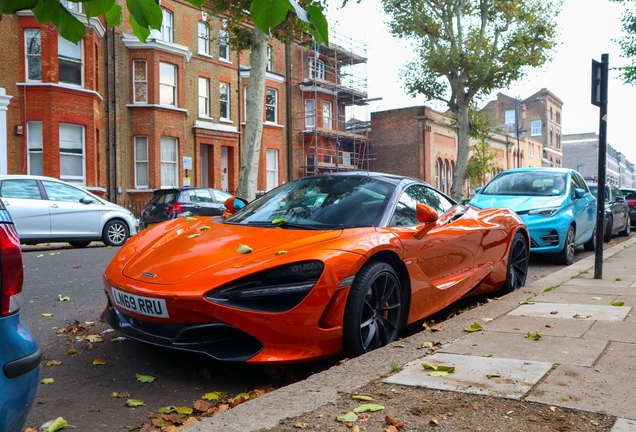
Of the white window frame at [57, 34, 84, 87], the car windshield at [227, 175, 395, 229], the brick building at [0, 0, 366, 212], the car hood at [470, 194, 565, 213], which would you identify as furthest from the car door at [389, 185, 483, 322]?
the white window frame at [57, 34, 84, 87]

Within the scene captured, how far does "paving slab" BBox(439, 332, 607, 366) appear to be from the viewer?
144 inches

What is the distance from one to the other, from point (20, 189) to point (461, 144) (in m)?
24.4

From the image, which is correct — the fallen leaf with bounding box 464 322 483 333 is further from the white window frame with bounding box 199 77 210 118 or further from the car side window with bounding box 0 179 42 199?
the white window frame with bounding box 199 77 210 118

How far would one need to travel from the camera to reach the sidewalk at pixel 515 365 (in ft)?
9.33

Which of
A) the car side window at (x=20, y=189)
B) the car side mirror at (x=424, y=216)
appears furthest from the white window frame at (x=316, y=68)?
the car side mirror at (x=424, y=216)

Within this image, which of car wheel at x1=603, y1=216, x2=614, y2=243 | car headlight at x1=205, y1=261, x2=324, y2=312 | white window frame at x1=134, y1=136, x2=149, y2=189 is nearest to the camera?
car headlight at x1=205, y1=261, x2=324, y2=312

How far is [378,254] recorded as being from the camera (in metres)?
4.27

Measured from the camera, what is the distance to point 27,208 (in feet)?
40.0

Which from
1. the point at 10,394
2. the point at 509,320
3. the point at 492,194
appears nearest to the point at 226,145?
the point at 492,194

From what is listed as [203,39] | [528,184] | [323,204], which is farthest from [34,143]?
[323,204]

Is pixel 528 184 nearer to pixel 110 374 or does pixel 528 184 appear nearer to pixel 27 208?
pixel 110 374

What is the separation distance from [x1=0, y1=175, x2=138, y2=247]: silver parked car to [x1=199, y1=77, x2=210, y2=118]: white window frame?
16375 millimetres

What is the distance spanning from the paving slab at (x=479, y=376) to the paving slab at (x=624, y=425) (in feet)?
1.55

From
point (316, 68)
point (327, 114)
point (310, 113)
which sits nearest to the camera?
point (310, 113)
